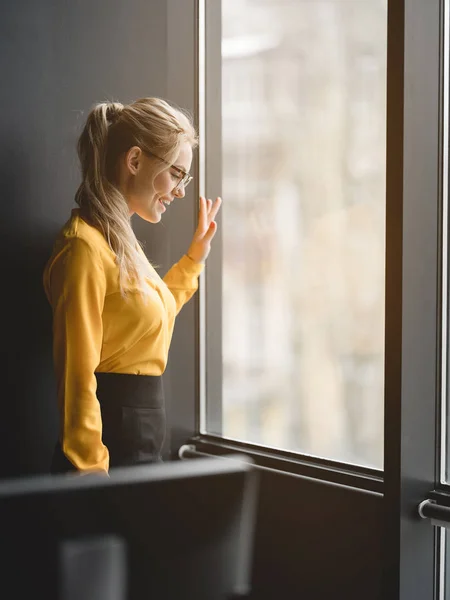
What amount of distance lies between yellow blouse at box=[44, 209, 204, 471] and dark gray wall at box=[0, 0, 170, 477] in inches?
3.3

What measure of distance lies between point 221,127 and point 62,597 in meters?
1.35

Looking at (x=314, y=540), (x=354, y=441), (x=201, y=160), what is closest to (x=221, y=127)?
(x=201, y=160)

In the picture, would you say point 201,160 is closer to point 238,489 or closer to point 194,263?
point 194,263

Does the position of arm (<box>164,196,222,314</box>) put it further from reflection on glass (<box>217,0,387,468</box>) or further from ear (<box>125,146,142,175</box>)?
ear (<box>125,146,142,175</box>)

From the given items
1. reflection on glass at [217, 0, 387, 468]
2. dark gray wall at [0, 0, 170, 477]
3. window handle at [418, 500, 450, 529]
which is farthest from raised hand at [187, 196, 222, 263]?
window handle at [418, 500, 450, 529]

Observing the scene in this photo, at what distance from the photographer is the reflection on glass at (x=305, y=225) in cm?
198

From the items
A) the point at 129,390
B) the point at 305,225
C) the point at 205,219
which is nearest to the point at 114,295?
the point at 129,390

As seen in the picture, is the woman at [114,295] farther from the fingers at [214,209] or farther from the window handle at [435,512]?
the window handle at [435,512]

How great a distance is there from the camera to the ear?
6.27 ft

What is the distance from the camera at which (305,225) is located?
2.12 meters

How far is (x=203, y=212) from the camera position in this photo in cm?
217

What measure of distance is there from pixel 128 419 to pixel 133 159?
64 centimetres

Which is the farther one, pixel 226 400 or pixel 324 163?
pixel 226 400

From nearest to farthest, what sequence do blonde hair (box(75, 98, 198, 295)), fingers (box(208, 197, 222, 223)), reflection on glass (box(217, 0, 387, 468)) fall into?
1. blonde hair (box(75, 98, 198, 295))
2. reflection on glass (box(217, 0, 387, 468))
3. fingers (box(208, 197, 222, 223))
